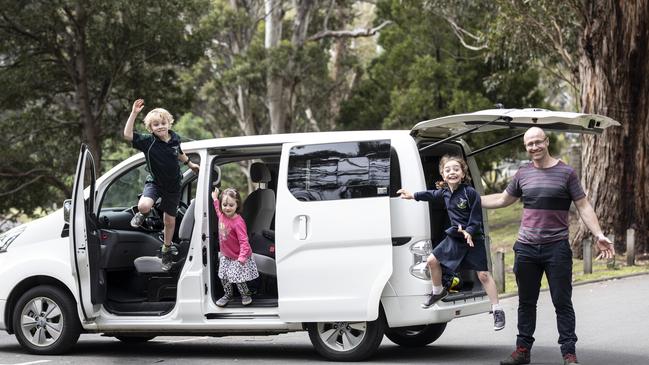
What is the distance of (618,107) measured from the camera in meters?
21.3

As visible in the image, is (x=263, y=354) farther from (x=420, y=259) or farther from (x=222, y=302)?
(x=420, y=259)

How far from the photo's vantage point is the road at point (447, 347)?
373 inches

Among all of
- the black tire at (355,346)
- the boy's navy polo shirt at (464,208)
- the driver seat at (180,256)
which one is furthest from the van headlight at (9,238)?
the boy's navy polo shirt at (464,208)

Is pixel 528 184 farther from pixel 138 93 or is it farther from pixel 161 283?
pixel 138 93

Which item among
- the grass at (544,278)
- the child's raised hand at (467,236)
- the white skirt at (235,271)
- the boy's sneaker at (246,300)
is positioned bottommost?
the grass at (544,278)

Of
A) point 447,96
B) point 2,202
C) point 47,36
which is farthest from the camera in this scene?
point 447,96

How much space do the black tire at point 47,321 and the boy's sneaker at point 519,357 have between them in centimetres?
402

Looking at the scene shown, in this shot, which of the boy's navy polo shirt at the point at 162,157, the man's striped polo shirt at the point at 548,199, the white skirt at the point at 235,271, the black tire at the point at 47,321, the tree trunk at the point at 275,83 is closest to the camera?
the man's striped polo shirt at the point at 548,199

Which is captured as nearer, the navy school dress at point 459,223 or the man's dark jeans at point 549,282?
the man's dark jeans at point 549,282

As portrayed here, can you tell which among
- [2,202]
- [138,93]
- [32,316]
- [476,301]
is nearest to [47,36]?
[138,93]

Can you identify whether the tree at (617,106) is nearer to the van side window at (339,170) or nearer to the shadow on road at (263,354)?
the shadow on road at (263,354)

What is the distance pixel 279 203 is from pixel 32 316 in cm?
276

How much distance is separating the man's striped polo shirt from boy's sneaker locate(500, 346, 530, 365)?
866 mm

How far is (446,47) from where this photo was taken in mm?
38000
